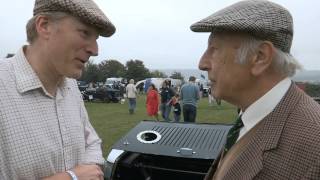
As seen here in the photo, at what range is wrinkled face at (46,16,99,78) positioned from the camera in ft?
6.70

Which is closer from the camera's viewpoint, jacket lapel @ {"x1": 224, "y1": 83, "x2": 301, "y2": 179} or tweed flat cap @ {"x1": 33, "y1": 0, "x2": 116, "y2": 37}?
jacket lapel @ {"x1": 224, "y1": 83, "x2": 301, "y2": 179}

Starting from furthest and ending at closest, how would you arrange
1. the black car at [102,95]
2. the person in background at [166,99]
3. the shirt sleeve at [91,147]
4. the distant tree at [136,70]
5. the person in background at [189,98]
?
1. the distant tree at [136,70]
2. the black car at [102,95]
3. the person in background at [166,99]
4. the person in background at [189,98]
5. the shirt sleeve at [91,147]

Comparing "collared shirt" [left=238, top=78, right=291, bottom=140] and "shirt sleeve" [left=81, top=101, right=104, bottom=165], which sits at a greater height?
"collared shirt" [left=238, top=78, right=291, bottom=140]

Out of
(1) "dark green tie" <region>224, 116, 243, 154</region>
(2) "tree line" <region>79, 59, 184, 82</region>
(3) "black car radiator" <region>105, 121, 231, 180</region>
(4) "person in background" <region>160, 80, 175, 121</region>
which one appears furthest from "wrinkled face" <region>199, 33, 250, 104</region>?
(2) "tree line" <region>79, 59, 184, 82</region>

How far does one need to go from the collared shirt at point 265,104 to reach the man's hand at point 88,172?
0.73 m

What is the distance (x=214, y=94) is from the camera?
1.98 m

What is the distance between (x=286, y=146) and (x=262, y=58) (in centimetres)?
38

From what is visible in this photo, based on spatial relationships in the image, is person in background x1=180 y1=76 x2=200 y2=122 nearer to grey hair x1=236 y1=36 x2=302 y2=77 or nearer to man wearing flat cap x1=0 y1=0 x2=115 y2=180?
man wearing flat cap x1=0 y1=0 x2=115 y2=180

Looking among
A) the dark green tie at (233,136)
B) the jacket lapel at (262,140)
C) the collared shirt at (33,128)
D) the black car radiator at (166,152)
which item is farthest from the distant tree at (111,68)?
the jacket lapel at (262,140)

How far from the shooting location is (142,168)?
3.51m

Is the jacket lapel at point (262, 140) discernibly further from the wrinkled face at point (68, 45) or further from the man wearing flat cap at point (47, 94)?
the wrinkled face at point (68, 45)

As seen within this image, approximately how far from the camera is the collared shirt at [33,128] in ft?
6.19

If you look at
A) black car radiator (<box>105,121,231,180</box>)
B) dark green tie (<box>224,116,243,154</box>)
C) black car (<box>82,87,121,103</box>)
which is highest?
dark green tie (<box>224,116,243,154</box>)

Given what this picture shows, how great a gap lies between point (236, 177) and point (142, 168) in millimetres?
1875
